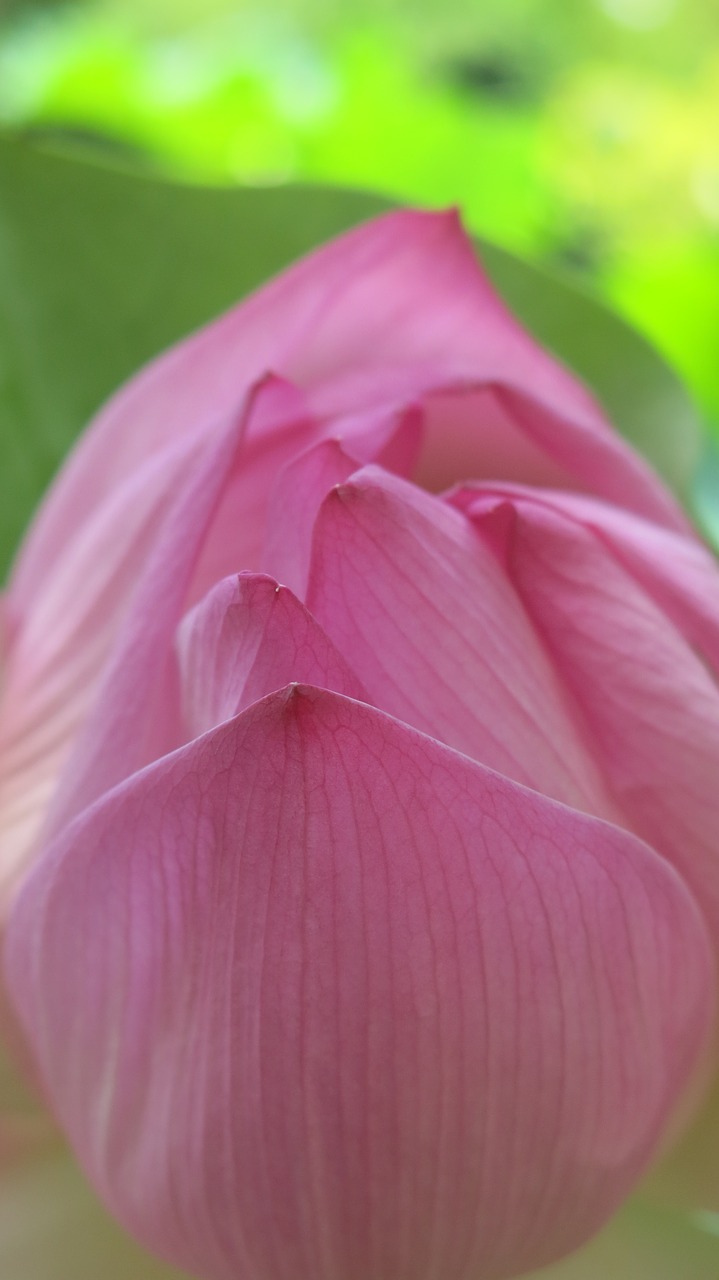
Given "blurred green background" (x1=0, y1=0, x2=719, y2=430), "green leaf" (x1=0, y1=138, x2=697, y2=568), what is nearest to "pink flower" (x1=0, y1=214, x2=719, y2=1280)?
"green leaf" (x1=0, y1=138, x2=697, y2=568)

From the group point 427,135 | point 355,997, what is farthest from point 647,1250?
point 427,135

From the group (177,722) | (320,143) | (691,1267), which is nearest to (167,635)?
(177,722)

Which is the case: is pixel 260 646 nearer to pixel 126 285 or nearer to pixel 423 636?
pixel 423 636

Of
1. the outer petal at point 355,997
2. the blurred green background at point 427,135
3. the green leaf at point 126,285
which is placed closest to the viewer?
the outer petal at point 355,997

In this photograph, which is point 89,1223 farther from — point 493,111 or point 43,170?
point 493,111

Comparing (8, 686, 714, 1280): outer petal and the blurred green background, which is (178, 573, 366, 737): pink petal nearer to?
(8, 686, 714, 1280): outer petal

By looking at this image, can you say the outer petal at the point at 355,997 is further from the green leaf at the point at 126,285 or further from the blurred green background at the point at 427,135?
the blurred green background at the point at 427,135

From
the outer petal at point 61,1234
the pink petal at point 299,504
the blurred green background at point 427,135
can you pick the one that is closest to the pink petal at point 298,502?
the pink petal at point 299,504
